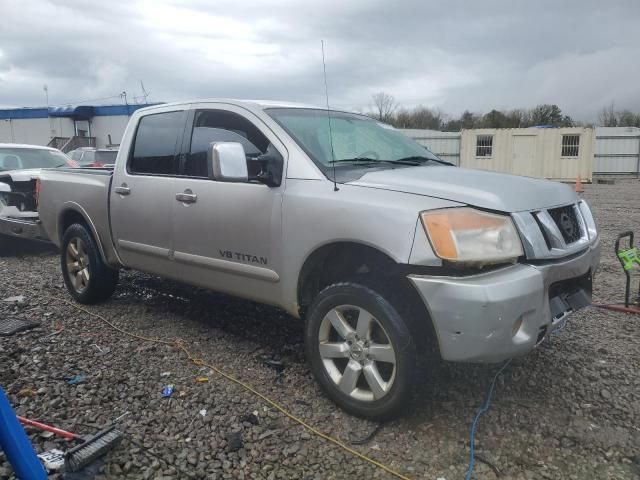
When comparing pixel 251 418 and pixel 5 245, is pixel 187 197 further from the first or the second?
pixel 5 245

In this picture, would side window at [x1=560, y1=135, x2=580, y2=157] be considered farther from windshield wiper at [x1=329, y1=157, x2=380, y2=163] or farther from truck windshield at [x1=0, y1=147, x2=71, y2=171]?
windshield wiper at [x1=329, y1=157, x2=380, y2=163]

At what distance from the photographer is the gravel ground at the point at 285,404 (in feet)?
8.48

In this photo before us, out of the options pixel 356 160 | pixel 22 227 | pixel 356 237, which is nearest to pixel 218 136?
pixel 356 160

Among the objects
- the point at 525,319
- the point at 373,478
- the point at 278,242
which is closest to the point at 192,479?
the point at 373,478

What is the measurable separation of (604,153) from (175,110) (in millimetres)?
28060

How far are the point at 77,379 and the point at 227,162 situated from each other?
1.73 meters

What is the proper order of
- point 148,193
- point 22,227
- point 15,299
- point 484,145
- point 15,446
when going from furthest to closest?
point 484,145, point 22,227, point 15,299, point 148,193, point 15,446

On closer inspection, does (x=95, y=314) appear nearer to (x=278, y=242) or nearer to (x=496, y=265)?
(x=278, y=242)

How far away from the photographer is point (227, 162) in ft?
10.4

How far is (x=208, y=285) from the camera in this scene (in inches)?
151

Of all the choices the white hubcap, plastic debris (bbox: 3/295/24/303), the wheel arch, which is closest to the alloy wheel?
the wheel arch

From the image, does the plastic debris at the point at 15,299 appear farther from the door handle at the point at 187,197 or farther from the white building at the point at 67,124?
the white building at the point at 67,124

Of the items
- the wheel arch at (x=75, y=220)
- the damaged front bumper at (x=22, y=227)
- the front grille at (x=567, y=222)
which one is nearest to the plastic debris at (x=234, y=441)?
the front grille at (x=567, y=222)

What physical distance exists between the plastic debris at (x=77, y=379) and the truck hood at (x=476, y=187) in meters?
2.15
